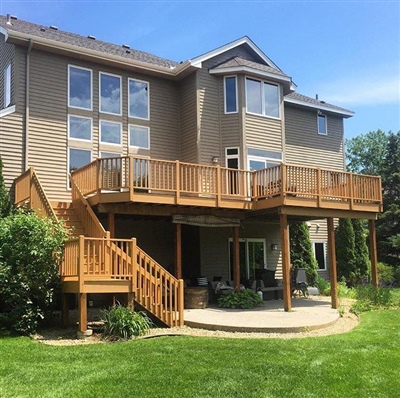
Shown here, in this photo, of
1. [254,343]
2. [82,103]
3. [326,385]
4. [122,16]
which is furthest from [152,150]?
[326,385]

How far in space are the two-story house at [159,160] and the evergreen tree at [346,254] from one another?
3542 mm

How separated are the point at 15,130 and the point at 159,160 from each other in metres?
4.78

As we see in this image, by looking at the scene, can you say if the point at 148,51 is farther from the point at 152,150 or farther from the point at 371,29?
the point at 371,29

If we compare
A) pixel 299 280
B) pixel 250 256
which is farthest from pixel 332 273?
pixel 250 256

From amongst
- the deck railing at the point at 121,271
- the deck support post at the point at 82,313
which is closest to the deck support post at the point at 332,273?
the deck railing at the point at 121,271

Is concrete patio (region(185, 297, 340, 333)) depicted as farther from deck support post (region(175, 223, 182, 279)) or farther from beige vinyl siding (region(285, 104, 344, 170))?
beige vinyl siding (region(285, 104, 344, 170))

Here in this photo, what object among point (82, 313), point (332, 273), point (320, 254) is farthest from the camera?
point (320, 254)

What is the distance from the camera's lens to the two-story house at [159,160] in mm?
13141

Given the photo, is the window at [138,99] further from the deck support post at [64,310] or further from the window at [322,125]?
the window at [322,125]

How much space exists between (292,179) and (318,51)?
443 cm

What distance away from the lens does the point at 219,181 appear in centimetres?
1435

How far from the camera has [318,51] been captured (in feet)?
51.5

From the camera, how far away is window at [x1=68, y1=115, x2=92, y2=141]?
52.2ft

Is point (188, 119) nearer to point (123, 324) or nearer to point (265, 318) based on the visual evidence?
point (265, 318)
